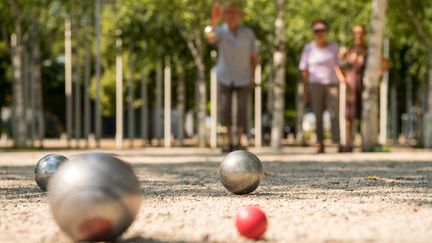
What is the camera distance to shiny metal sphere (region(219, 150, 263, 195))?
7738mm

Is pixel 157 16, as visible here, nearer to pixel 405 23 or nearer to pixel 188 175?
pixel 405 23

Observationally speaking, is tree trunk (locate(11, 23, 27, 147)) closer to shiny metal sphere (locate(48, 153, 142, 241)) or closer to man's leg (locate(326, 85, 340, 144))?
man's leg (locate(326, 85, 340, 144))

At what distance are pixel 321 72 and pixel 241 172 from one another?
8.78 meters

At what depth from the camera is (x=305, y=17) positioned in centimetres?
3366

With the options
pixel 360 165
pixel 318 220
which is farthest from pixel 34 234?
pixel 360 165

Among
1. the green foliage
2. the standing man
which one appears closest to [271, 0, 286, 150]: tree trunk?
the standing man

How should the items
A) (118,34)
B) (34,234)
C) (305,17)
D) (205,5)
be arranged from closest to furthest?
(34,234), (205,5), (118,34), (305,17)

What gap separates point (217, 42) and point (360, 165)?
4043 millimetres

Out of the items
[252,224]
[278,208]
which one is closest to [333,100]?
[278,208]

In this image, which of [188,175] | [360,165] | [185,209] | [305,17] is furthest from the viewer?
[305,17]

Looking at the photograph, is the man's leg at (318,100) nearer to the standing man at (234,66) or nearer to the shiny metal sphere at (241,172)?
the standing man at (234,66)

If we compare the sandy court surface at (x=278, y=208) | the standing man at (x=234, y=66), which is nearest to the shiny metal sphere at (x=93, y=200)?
the sandy court surface at (x=278, y=208)

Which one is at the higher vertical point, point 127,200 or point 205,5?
point 205,5

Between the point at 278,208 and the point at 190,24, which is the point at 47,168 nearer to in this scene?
the point at 278,208
